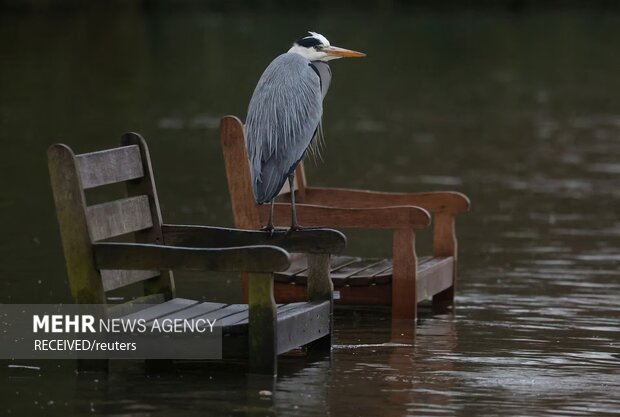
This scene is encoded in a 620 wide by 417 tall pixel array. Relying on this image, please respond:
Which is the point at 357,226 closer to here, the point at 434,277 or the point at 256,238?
the point at 434,277

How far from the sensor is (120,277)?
28.7ft

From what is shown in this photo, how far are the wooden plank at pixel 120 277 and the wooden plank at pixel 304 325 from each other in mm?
952

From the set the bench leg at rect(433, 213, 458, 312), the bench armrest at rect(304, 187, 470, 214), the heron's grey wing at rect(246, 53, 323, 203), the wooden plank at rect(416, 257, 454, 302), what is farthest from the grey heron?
Result: the bench leg at rect(433, 213, 458, 312)

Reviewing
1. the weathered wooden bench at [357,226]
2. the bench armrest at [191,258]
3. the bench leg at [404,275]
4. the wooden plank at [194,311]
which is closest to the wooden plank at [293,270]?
the weathered wooden bench at [357,226]

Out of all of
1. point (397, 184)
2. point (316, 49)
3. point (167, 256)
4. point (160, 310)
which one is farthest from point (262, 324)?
point (397, 184)

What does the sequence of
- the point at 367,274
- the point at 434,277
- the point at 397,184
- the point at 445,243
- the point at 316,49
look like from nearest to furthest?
the point at 316,49
the point at 367,274
the point at 434,277
the point at 445,243
the point at 397,184

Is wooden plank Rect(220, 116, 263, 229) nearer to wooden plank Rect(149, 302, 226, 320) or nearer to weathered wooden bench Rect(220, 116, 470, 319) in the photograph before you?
weathered wooden bench Rect(220, 116, 470, 319)

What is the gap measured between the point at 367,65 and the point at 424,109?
31.0ft

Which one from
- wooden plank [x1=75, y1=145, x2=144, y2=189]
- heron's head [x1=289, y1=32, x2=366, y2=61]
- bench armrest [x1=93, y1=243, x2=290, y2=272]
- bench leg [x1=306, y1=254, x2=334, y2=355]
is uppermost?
heron's head [x1=289, y1=32, x2=366, y2=61]

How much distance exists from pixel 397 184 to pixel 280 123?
850 cm

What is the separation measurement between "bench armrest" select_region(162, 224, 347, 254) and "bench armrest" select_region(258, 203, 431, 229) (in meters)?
1.06

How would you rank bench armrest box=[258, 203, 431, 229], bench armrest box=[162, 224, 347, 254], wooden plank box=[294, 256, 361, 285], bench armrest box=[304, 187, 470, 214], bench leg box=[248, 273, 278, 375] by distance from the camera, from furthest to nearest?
bench armrest box=[304, 187, 470, 214] < wooden plank box=[294, 256, 361, 285] < bench armrest box=[258, 203, 431, 229] < bench armrest box=[162, 224, 347, 254] < bench leg box=[248, 273, 278, 375]

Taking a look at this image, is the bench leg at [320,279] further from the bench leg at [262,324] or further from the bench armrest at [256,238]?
the bench leg at [262,324]

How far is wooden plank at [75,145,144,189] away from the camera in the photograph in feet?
27.7
